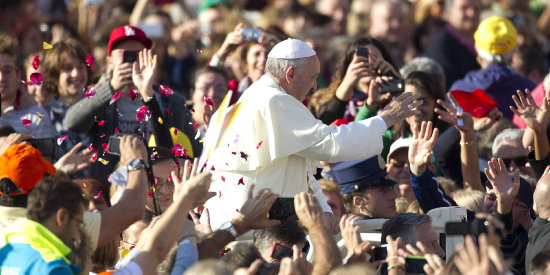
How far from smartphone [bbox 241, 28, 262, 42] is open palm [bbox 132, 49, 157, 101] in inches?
52.6

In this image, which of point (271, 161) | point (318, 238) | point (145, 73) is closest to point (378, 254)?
point (318, 238)

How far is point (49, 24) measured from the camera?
11.9m

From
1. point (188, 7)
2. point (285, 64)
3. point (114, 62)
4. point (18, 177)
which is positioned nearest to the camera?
point (18, 177)

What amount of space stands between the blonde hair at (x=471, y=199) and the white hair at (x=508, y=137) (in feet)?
2.52

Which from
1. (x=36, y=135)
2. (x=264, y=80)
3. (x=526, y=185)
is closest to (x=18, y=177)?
(x=264, y=80)

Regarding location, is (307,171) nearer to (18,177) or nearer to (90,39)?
(18,177)

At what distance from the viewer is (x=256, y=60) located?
9508 millimetres

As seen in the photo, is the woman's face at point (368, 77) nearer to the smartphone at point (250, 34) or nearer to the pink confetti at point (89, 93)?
the smartphone at point (250, 34)

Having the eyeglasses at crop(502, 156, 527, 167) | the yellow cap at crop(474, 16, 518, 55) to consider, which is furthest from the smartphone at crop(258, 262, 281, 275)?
the yellow cap at crop(474, 16, 518, 55)

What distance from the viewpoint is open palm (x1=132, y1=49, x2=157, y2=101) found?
7957 mm

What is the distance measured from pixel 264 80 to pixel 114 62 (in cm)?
191

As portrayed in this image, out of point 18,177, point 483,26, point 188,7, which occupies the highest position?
point 18,177

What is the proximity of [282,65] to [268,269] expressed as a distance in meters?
2.08

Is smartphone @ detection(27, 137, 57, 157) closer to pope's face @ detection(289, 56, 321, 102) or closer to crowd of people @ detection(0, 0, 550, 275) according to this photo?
crowd of people @ detection(0, 0, 550, 275)
